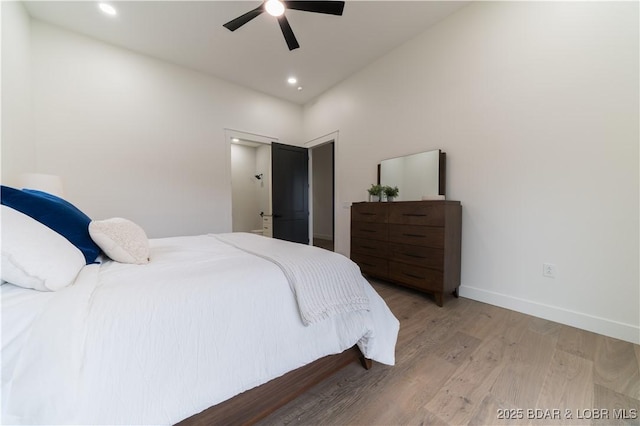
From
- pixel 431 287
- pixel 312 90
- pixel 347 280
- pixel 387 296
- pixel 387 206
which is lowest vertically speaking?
pixel 387 296

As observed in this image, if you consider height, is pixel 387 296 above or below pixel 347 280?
below

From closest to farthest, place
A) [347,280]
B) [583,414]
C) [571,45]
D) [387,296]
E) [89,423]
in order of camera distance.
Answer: [89,423]
[583,414]
[347,280]
[571,45]
[387,296]

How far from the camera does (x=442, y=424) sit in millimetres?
1060

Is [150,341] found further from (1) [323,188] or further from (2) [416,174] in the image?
(1) [323,188]

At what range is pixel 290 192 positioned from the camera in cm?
437

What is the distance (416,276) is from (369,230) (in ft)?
2.58

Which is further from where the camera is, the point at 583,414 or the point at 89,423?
the point at 583,414

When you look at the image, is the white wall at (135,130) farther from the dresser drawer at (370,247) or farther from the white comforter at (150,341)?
the white comforter at (150,341)

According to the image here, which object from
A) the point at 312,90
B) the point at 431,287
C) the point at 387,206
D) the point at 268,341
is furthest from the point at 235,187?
the point at 268,341

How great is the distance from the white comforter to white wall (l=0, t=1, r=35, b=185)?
6.42 feet

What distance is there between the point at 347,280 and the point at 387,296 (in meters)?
1.49

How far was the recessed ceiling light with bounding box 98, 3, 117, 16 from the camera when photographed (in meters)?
2.37

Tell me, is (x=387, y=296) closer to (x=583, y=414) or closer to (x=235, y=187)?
(x=583, y=414)

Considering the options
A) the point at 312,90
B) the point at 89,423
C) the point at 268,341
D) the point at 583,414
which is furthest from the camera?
the point at 312,90
